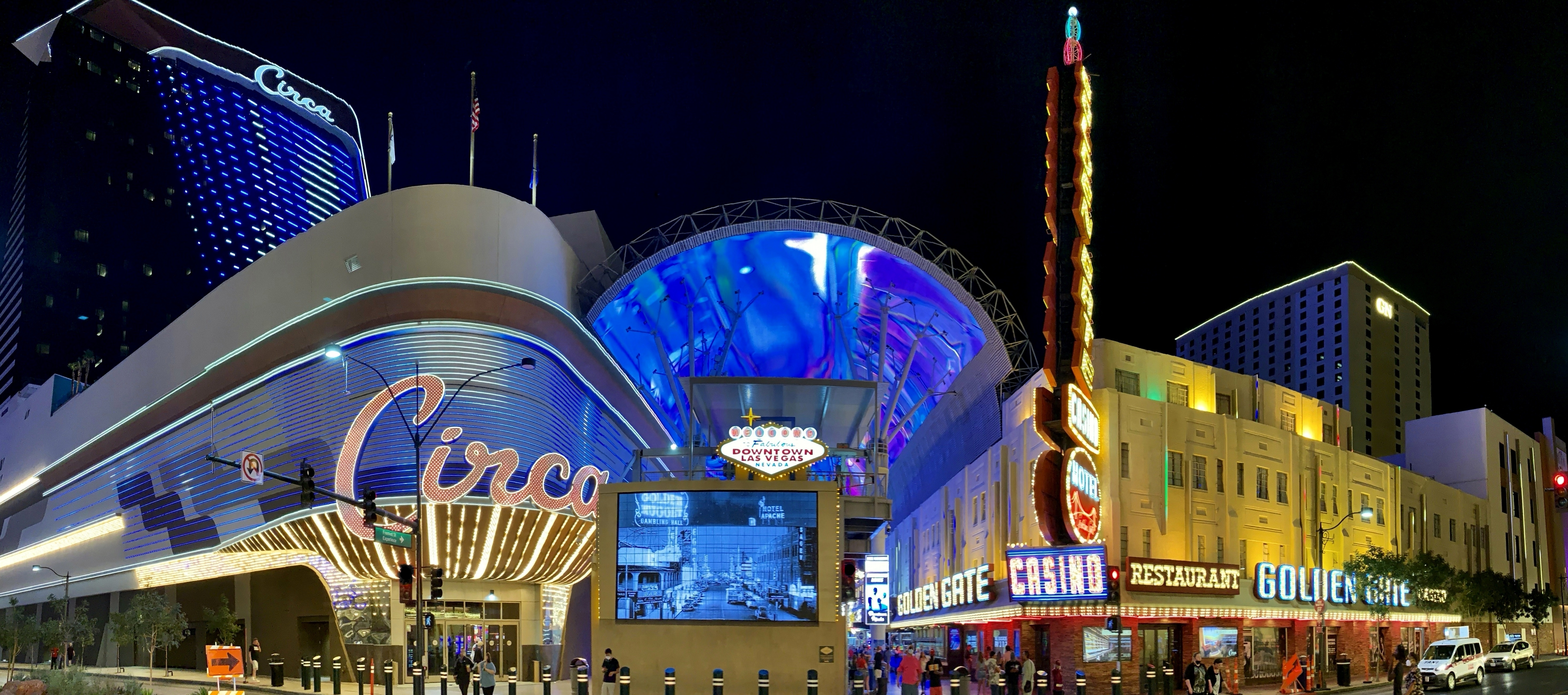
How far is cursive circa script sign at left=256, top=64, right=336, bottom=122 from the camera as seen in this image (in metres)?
160

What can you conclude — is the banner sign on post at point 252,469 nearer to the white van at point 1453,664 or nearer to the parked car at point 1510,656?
the white van at point 1453,664

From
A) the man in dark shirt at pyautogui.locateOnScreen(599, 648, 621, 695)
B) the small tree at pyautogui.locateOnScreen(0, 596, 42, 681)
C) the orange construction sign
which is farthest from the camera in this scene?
the small tree at pyautogui.locateOnScreen(0, 596, 42, 681)

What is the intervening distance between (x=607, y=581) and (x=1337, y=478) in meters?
36.9

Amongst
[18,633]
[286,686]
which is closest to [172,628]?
[286,686]

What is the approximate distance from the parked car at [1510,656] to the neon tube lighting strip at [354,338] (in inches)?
1653

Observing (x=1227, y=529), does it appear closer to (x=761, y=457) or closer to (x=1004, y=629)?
(x=1004, y=629)

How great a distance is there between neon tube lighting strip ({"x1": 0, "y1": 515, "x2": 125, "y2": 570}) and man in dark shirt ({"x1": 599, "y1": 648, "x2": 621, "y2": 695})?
41.2m

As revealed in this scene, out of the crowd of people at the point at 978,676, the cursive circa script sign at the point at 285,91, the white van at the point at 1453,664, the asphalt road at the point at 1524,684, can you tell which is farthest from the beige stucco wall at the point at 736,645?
the cursive circa script sign at the point at 285,91

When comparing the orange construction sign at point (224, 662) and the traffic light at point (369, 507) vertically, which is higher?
the traffic light at point (369, 507)

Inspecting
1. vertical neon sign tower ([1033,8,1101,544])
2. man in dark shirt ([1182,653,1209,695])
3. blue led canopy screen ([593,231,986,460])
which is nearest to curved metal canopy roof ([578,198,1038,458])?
blue led canopy screen ([593,231,986,460])

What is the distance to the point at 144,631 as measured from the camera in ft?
182

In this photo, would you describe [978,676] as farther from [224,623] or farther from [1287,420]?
[224,623]

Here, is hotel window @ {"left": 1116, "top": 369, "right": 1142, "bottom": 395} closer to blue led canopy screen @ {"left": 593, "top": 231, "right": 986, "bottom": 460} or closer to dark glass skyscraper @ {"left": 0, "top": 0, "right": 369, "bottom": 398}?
blue led canopy screen @ {"left": 593, "top": 231, "right": 986, "bottom": 460}

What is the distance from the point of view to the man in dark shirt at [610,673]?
102 feet
